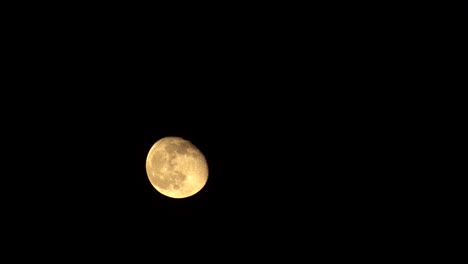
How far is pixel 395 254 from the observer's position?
3.99m

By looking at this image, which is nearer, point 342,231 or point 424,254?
point 424,254

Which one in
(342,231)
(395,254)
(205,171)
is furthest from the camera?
(342,231)

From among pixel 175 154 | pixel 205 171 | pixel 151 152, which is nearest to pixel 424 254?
pixel 205 171

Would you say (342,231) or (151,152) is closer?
(151,152)

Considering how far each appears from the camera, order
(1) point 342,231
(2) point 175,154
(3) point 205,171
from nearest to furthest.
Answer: (2) point 175,154 < (3) point 205,171 < (1) point 342,231

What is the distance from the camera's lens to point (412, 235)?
3990 millimetres

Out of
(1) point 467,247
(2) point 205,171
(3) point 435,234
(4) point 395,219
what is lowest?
(1) point 467,247

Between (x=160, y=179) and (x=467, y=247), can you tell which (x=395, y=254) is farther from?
(x=160, y=179)

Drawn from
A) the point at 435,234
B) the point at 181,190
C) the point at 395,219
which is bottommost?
the point at 435,234

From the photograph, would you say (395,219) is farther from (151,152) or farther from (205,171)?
(151,152)

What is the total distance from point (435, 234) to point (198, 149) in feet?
10.7

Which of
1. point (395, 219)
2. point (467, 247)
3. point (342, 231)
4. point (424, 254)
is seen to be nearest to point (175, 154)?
point (342, 231)

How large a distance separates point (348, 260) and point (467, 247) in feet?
4.65

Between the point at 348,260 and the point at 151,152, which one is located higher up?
the point at 151,152
